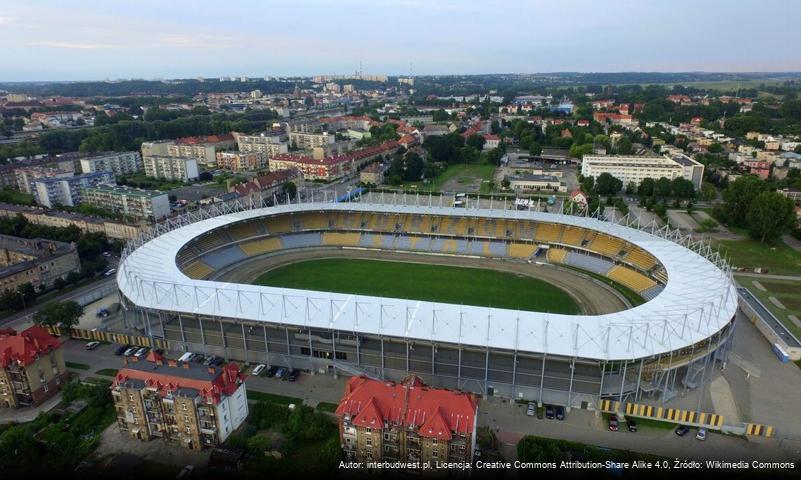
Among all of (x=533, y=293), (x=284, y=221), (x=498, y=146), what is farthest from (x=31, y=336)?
(x=498, y=146)

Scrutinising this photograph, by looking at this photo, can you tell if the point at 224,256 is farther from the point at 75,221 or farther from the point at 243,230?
the point at 75,221

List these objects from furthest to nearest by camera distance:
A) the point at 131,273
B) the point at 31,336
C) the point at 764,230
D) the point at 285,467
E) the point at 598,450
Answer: the point at 764,230 → the point at 131,273 → the point at 31,336 → the point at 598,450 → the point at 285,467

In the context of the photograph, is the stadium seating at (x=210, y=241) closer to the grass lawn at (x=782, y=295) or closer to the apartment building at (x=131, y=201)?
the apartment building at (x=131, y=201)

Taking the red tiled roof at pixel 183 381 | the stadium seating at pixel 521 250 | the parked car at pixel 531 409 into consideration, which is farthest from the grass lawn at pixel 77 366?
the stadium seating at pixel 521 250

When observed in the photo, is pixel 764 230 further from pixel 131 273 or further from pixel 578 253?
pixel 131 273

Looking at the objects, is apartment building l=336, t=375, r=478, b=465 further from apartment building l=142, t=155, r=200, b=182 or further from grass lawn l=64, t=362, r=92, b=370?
apartment building l=142, t=155, r=200, b=182

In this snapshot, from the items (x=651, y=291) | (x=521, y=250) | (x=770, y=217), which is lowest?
(x=521, y=250)

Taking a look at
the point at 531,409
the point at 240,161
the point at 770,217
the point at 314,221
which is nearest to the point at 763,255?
the point at 770,217
